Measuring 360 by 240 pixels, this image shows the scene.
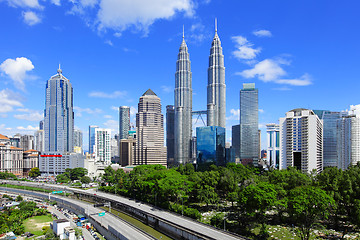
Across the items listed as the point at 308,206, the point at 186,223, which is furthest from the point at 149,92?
the point at 308,206

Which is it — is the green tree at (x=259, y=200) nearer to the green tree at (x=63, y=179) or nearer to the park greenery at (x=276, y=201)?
the park greenery at (x=276, y=201)

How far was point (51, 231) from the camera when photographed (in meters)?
49.7

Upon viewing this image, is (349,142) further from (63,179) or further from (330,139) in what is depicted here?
(63,179)

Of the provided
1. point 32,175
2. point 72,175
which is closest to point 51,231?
point 72,175

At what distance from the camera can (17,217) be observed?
5691 cm

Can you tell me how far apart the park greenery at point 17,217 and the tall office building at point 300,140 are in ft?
288

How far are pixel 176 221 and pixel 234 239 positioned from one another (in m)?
14.9

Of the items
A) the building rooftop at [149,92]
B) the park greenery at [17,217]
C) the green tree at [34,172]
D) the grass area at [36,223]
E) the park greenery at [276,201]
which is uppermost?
the building rooftop at [149,92]

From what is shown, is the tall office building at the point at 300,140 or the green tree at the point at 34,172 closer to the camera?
the tall office building at the point at 300,140

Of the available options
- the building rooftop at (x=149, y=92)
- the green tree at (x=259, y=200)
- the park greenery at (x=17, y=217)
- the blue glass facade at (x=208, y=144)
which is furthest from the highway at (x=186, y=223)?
the building rooftop at (x=149, y=92)

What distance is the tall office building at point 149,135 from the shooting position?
17812 centimetres

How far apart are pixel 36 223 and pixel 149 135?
12047 cm

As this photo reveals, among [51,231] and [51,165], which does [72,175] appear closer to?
[51,165]

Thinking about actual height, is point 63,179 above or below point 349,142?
below
